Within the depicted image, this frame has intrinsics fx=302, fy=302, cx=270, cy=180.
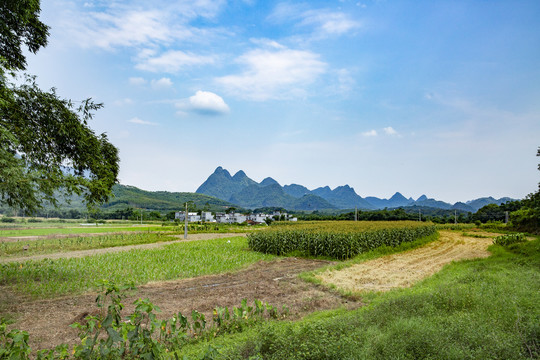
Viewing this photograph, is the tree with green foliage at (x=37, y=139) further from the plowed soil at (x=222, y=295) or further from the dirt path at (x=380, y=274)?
the dirt path at (x=380, y=274)

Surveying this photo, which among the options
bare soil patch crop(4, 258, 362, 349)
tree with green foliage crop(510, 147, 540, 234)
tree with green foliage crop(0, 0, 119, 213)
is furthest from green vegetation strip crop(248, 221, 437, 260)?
tree with green foliage crop(510, 147, 540, 234)

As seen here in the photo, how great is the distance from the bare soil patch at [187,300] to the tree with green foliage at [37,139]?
12.2ft

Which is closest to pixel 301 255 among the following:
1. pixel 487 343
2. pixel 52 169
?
pixel 52 169

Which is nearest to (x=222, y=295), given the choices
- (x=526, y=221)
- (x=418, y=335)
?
(x=418, y=335)

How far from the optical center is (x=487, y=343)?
402 centimetres

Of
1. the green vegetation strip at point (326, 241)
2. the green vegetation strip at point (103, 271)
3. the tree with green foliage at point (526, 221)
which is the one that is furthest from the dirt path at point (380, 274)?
the tree with green foliage at point (526, 221)

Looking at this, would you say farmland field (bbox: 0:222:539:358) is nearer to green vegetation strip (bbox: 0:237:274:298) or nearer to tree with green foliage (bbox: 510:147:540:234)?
green vegetation strip (bbox: 0:237:274:298)

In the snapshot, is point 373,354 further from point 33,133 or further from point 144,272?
point 33,133

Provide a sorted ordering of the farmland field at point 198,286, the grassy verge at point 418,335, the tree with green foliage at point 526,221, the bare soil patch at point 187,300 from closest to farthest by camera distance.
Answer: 1. the grassy verge at point 418,335
2. the bare soil patch at point 187,300
3. the farmland field at point 198,286
4. the tree with green foliage at point 526,221

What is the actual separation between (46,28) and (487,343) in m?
18.0

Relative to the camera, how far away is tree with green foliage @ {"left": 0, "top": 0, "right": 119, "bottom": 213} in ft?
33.7

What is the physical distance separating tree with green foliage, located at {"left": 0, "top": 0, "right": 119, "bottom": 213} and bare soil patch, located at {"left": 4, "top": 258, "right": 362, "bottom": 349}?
371 cm

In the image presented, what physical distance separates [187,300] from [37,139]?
8.92 meters

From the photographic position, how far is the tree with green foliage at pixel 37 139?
1028cm
